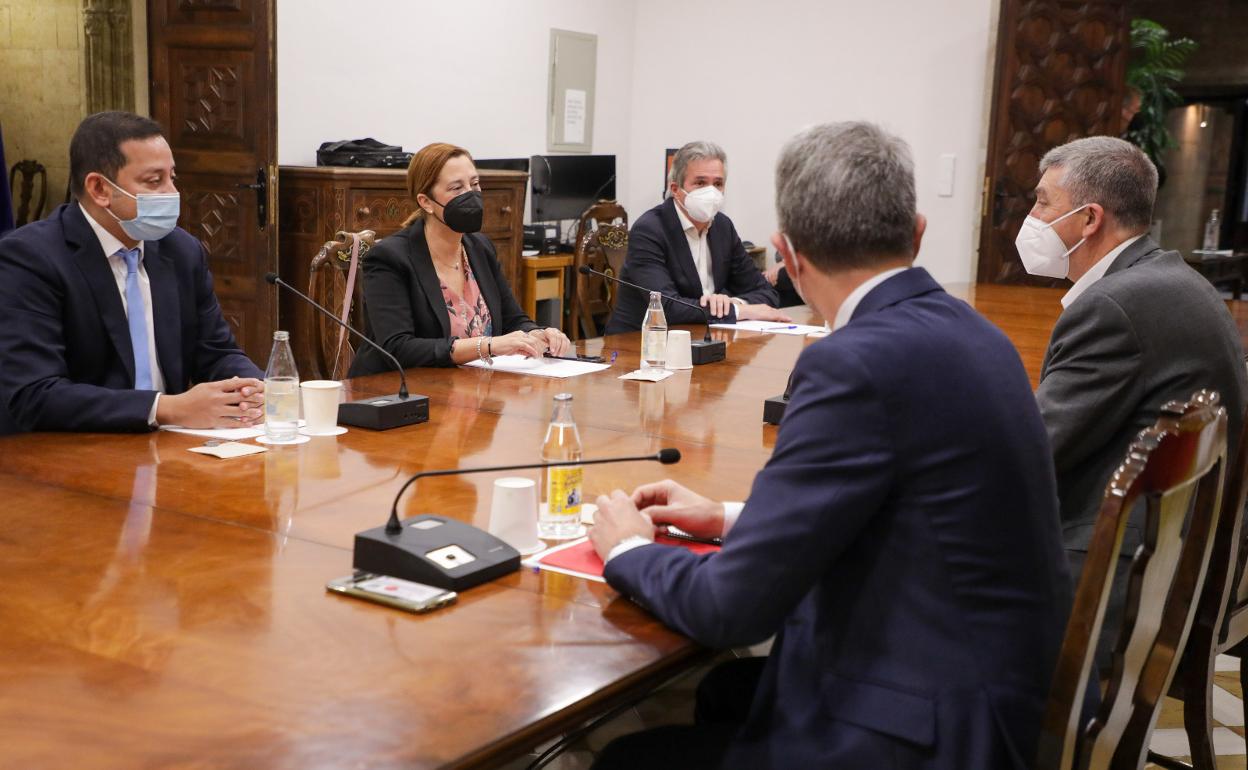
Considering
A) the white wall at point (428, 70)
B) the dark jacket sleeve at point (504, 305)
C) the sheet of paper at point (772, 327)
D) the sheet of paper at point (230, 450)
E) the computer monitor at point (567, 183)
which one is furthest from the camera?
the computer monitor at point (567, 183)

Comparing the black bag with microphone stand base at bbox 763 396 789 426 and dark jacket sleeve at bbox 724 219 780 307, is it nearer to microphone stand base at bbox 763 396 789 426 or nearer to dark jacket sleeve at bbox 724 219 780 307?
dark jacket sleeve at bbox 724 219 780 307

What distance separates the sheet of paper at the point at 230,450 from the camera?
85.1 inches

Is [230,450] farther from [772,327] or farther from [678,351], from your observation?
[772,327]

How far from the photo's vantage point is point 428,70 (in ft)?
21.2

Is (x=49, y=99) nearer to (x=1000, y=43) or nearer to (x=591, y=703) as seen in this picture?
(x=1000, y=43)

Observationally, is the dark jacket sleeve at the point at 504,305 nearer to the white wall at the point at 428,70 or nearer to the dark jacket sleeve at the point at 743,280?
the dark jacket sleeve at the point at 743,280

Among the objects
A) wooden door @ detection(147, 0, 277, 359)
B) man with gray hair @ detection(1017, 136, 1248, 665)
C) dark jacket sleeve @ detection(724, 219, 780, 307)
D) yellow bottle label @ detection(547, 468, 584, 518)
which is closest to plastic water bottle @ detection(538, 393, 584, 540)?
yellow bottle label @ detection(547, 468, 584, 518)

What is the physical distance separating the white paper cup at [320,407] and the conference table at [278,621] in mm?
76

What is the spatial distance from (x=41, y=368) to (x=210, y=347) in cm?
51

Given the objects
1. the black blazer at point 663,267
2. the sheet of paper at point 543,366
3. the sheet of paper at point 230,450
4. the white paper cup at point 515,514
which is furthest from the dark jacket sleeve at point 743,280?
the white paper cup at point 515,514

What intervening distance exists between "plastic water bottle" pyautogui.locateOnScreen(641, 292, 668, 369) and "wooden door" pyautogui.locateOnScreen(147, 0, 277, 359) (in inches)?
104

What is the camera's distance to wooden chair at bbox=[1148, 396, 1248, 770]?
79.0 inches

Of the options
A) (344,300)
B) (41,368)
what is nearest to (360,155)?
(344,300)

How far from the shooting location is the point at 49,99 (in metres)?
6.47
